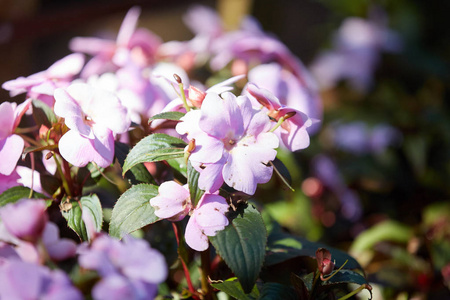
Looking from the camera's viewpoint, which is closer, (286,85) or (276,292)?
(276,292)

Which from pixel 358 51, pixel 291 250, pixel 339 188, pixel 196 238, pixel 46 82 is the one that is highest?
pixel 46 82

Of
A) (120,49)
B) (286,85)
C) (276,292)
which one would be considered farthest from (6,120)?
(286,85)

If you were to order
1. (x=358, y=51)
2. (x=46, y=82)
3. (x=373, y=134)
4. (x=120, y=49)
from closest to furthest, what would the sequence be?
(x=46, y=82), (x=120, y=49), (x=373, y=134), (x=358, y=51)

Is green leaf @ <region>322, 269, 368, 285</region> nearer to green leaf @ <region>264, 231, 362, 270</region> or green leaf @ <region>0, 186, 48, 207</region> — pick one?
green leaf @ <region>264, 231, 362, 270</region>

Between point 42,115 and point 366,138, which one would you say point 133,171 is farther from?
point 366,138

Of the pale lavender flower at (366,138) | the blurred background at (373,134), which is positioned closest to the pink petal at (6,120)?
the blurred background at (373,134)

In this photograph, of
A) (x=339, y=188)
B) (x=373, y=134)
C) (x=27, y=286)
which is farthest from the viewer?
(x=373, y=134)

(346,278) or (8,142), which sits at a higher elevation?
(8,142)
